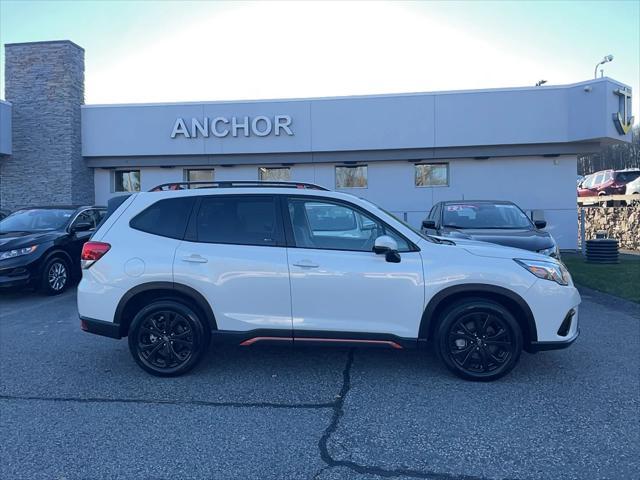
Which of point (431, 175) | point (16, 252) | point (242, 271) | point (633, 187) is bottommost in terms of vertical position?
point (242, 271)

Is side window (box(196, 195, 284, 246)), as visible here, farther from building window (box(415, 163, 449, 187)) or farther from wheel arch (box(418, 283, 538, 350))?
building window (box(415, 163, 449, 187))

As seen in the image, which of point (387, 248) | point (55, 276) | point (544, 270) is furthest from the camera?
point (55, 276)

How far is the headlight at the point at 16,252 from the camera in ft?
27.8

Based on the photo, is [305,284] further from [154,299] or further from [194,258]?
[154,299]

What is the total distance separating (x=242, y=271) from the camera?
→ 4.62m

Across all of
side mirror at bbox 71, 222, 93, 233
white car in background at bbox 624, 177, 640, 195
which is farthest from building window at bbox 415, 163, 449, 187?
white car in background at bbox 624, 177, 640, 195

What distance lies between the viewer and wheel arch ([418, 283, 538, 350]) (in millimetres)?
4480

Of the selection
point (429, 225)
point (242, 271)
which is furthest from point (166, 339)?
point (429, 225)

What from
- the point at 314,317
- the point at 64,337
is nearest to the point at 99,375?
the point at 64,337

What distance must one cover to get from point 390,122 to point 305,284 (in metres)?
11.8

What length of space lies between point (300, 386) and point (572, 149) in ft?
46.3

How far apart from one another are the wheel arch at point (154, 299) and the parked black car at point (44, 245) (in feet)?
15.9

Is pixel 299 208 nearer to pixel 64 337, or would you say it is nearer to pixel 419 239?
pixel 419 239

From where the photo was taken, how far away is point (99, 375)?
16.2 ft
